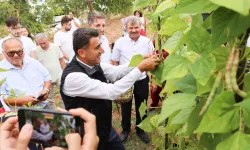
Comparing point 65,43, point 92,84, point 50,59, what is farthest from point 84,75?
point 65,43

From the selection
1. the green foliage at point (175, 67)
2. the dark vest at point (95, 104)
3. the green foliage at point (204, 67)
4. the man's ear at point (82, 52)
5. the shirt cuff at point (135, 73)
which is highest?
the green foliage at point (204, 67)

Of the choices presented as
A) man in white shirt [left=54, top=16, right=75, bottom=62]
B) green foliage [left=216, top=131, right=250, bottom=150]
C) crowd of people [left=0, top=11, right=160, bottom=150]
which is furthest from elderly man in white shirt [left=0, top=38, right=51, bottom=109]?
green foliage [left=216, top=131, right=250, bottom=150]

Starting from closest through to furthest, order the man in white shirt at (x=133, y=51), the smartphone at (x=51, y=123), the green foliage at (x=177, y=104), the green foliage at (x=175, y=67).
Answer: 1. the green foliage at (x=177, y=104)
2. the green foliage at (x=175, y=67)
3. the smartphone at (x=51, y=123)
4. the man in white shirt at (x=133, y=51)

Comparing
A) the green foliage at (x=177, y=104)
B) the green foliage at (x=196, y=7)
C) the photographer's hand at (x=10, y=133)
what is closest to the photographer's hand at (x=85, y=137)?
the photographer's hand at (x=10, y=133)

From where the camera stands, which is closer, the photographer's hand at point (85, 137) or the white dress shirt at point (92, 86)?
the photographer's hand at point (85, 137)

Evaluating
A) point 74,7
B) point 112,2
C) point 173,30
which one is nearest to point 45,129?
point 173,30

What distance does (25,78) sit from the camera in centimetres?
315

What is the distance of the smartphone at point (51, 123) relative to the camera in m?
1.03

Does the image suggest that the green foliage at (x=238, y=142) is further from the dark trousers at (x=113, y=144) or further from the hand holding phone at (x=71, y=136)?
the dark trousers at (x=113, y=144)

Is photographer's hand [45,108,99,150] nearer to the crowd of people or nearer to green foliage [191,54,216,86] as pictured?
the crowd of people

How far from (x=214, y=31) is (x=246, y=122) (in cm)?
21

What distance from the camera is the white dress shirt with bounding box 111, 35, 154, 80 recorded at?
3.65m

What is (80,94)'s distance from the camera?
222 cm

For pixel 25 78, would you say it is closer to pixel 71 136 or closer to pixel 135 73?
pixel 135 73
